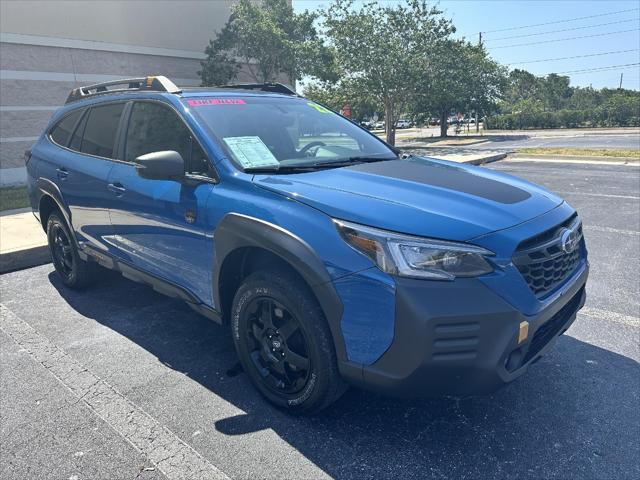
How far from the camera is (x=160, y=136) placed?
10.6 feet

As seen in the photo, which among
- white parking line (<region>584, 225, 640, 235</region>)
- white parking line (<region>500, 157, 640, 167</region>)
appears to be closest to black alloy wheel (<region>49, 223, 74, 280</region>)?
white parking line (<region>584, 225, 640, 235</region>)

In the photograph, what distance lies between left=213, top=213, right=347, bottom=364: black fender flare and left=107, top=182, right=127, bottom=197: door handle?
1.18m

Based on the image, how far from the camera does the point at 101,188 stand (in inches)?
142

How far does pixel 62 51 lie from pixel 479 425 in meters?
13.8

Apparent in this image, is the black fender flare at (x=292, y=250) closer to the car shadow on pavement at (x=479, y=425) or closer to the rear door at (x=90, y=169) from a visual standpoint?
the car shadow on pavement at (x=479, y=425)

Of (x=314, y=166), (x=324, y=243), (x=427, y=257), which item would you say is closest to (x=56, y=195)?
(x=314, y=166)

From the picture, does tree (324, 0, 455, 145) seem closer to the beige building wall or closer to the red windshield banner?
the beige building wall

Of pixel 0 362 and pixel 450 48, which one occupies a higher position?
pixel 450 48

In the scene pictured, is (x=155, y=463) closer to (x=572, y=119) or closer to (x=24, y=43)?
(x=24, y=43)

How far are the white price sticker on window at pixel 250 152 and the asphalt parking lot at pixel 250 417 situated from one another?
1373 millimetres

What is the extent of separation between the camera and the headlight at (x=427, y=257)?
2.02m

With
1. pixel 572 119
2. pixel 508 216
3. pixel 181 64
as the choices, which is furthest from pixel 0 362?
pixel 572 119

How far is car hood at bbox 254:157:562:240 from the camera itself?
6.98 ft

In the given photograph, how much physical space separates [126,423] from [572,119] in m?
50.6
